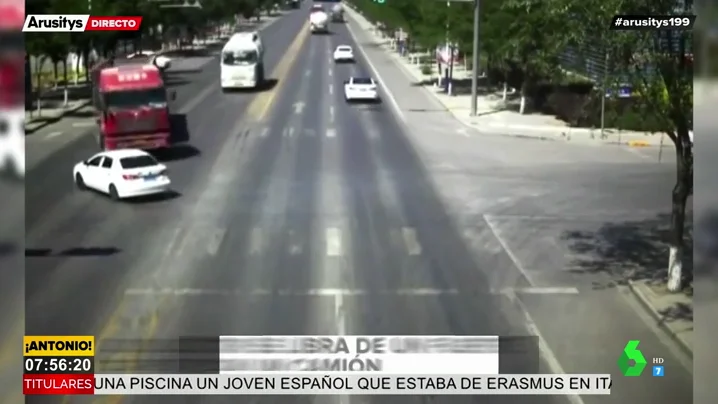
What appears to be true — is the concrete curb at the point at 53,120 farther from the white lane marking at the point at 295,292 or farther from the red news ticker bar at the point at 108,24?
the white lane marking at the point at 295,292

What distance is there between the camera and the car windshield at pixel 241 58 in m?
11.2

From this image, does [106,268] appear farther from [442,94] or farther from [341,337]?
[442,94]

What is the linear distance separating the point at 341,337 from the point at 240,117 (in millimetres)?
3042

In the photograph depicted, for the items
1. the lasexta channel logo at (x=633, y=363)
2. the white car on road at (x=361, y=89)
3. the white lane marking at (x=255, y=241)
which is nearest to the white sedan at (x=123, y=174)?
the white lane marking at (x=255, y=241)

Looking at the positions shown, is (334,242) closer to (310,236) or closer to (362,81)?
(310,236)

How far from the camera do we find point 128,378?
9250 millimetres

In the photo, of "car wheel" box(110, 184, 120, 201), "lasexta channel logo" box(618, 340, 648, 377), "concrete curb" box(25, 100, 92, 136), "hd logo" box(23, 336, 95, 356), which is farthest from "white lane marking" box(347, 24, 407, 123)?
"hd logo" box(23, 336, 95, 356)

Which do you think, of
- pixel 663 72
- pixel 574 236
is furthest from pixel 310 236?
pixel 663 72

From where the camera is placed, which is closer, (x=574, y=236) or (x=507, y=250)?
(x=574, y=236)

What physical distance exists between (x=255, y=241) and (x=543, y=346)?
295cm

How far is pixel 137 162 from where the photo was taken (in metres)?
10.1

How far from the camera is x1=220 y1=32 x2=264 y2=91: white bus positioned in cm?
1117

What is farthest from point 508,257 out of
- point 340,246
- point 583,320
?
point 340,246

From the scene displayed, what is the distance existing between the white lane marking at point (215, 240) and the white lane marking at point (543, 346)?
285cm
